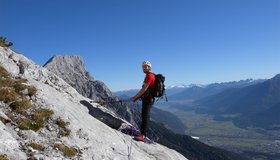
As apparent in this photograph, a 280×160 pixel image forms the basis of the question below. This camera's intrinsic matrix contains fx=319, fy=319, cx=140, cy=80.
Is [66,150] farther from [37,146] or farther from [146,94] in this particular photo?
[146,94]

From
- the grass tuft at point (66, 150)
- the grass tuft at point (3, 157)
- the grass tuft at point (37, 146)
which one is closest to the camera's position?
the grass tuft at point (3, 157)

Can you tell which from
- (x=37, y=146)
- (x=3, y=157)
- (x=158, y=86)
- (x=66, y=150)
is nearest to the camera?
(x=3, y=157)

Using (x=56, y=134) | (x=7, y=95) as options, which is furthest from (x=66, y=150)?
(x=7, y=95)

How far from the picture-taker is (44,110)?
1594 centimetres

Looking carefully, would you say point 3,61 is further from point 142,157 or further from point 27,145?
point 142,157

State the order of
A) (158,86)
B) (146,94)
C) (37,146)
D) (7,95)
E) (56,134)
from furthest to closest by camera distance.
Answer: (146,94) → (158,86) → (7,95) → (56,134) → (37,146)

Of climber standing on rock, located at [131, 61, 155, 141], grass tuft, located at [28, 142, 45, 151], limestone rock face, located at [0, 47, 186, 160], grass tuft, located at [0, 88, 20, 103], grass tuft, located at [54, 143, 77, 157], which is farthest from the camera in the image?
climber standing on rock, located at [131, 61, 155, 141]

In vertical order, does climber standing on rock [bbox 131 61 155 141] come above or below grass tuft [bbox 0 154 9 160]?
above

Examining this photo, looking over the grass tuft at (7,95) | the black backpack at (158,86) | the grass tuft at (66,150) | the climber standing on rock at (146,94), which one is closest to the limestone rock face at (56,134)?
the grass tuft at (66,150)

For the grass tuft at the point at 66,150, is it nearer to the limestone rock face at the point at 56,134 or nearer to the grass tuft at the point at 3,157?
the limestone rock face at the point at 56,134

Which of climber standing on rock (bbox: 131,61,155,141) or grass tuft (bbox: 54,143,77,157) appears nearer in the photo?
grass tuft (bbox: 54,143,77,157)

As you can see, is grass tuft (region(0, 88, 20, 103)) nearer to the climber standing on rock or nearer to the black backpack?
the climber standing on rock

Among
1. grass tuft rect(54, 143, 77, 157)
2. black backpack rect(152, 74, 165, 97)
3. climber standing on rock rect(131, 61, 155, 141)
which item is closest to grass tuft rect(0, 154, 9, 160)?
grass tuft rect(54, 143, 77, 157)

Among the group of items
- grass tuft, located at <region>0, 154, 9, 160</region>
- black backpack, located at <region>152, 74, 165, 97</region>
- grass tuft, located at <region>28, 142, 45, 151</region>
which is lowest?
grass tuft, located at <region>0, 154, 9, 160</region>
